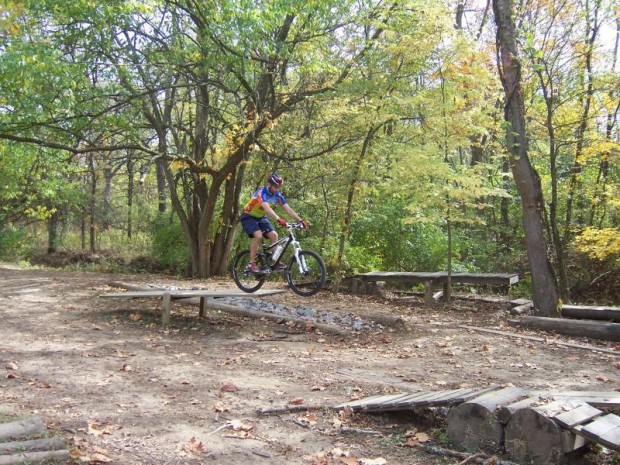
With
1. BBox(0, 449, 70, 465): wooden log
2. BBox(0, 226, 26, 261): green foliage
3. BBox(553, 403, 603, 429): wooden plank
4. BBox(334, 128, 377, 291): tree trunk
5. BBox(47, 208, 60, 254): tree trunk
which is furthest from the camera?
BBox(47, 208, 60, 254): tree trunk

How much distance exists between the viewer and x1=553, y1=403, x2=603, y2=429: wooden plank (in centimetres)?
371

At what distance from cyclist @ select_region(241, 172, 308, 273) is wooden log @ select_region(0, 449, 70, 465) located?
503 centimetres

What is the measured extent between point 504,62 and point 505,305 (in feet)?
15.9

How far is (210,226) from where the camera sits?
627 inches

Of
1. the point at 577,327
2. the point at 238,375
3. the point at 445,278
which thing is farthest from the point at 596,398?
the point at 445,278

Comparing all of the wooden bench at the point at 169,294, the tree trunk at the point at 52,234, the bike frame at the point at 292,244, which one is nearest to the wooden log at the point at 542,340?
the bike frame at the point at 292,244

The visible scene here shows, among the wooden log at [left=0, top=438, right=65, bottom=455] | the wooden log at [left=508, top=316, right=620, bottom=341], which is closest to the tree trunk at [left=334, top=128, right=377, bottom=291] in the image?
the wooden log at [left=508, top=316, right=620, bottom=341]

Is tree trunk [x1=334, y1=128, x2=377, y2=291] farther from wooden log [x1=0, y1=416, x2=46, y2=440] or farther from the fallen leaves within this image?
wooden log [x1=0, y1=416, x2=46, y2=440]

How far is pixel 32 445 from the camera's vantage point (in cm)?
365

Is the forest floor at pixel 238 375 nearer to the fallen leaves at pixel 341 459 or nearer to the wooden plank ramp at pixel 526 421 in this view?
the fallen leaves at pixel 341 459

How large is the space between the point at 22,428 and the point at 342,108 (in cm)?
967

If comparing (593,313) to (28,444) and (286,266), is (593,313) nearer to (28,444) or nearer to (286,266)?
(286,266)

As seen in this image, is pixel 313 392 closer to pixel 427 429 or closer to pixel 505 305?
pixel 427 429

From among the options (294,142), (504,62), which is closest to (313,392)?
(504,62)
